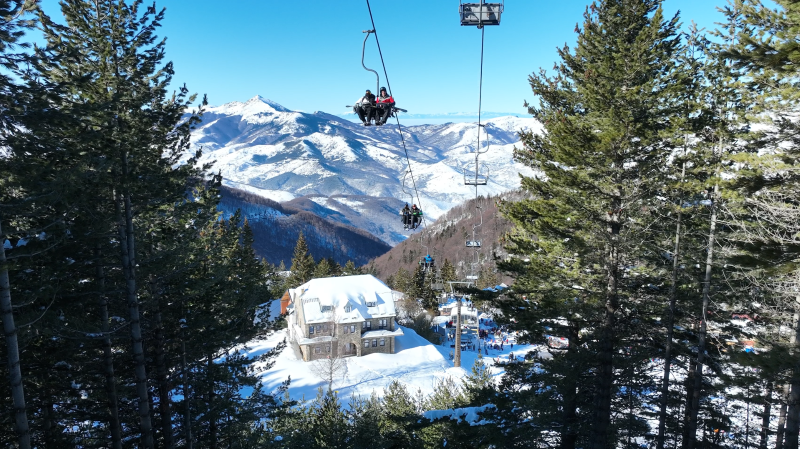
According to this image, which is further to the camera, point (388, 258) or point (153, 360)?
point (388, 258)

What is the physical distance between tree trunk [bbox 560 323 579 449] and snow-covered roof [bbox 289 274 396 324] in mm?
29352

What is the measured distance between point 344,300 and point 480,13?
120 ft

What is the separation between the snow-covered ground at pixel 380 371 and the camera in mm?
31156

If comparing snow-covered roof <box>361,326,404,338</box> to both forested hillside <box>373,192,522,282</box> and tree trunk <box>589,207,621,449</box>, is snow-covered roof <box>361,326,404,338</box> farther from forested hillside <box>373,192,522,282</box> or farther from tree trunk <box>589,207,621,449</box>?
forested hillside <box>373,192,522,282</box>

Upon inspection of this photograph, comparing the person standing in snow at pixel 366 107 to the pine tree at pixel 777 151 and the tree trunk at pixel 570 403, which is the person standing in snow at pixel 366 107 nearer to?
the pine tree at pixel 777 151

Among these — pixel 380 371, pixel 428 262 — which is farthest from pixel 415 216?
pixel 380 371

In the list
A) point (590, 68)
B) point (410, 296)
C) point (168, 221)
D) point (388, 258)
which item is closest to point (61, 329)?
point (168, 221)

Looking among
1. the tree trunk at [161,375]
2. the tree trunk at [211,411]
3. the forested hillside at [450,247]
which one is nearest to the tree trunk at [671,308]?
the tree trunk at [211,411]

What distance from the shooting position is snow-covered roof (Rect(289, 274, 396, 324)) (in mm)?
40562

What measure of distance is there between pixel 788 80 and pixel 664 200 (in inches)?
164

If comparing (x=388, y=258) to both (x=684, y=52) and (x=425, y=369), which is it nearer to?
(x=425, y=369)

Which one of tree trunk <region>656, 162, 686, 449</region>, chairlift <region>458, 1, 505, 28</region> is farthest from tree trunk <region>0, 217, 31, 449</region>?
tree trunk <region>656, 162, 686, 449</region>

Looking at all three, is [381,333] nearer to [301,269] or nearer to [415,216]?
[301,269]

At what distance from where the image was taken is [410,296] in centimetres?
6012
